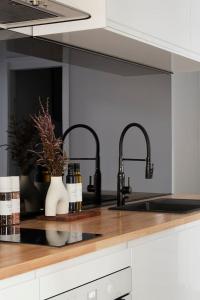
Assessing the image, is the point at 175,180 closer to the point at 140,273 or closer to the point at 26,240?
the point at 140,273

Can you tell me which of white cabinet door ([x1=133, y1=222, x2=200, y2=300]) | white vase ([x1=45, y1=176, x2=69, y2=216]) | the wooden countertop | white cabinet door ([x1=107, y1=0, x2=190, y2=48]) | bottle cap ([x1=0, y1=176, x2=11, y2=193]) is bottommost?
white cabinet door ([x1=133, y1=222, x2=200, y2=300])

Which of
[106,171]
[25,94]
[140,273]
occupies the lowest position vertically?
[140,273]

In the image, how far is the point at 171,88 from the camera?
410 cm

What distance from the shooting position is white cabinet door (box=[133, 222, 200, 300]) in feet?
7.67

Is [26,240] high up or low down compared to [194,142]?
down

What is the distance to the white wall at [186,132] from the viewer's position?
14.2 ft

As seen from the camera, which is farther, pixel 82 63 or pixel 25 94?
pixel 82 63

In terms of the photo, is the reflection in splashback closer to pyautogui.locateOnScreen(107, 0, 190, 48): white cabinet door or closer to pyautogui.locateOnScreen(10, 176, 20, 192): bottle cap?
pyautogui.locateOnScreen(10, 176, 20, 192): bottle cap

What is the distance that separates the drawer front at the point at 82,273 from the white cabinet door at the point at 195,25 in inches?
61.3

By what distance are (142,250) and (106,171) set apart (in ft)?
3.48

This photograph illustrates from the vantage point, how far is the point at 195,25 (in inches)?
133

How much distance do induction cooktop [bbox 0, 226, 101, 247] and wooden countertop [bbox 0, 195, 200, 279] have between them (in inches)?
1.7

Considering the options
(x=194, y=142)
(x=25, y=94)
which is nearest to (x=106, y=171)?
(x=25, y=94)

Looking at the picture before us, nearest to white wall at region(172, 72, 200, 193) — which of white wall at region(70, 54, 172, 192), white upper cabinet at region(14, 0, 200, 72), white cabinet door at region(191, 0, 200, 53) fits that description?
white wall at region(70, 54, 172, 192)
